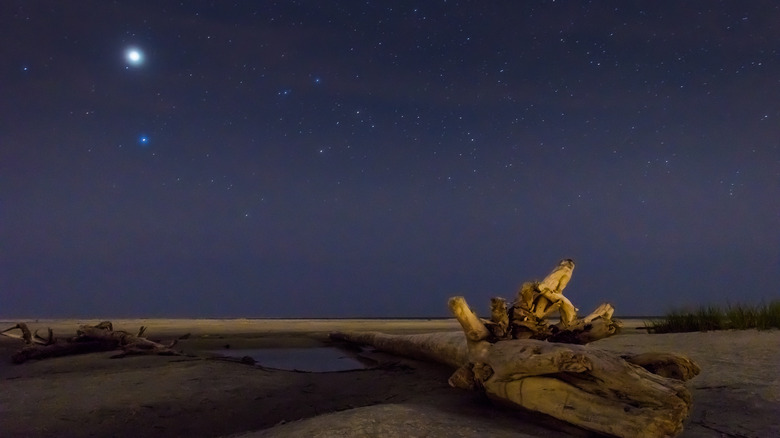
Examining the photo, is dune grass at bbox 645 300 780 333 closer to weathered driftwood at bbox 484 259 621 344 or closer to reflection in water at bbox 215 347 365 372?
weathered driftwood at bbox 484 259 621 344

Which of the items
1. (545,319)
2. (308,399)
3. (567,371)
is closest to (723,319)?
(545,319)

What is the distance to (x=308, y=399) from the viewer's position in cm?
600

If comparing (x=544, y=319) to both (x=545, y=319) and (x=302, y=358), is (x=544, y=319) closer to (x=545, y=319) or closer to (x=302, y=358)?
(x=545, y=319)

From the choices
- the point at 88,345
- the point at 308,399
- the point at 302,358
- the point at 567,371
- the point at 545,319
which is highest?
the point at 545,319

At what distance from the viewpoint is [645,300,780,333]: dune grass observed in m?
9.73

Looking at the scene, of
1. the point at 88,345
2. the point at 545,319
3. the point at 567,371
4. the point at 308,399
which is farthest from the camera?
the point at 88,345

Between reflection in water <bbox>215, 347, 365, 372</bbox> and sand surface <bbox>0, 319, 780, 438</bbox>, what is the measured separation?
984 millimetres

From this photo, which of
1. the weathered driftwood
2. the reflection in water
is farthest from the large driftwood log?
the reflection in water

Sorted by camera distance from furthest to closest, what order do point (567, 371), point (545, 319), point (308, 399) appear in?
point (308, 399) → point (545, 319) → point (567, 371)

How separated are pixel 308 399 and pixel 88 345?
291 inches

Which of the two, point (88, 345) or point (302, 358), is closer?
point (302, 358)

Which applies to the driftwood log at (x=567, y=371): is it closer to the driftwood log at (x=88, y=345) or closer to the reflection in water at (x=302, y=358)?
the reflection in water at (x=302, y=358)

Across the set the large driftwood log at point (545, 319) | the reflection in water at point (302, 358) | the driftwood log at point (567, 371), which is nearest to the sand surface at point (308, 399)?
the driftwood log at point (567, 371)

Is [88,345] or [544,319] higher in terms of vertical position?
[544,319]
